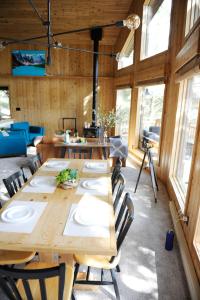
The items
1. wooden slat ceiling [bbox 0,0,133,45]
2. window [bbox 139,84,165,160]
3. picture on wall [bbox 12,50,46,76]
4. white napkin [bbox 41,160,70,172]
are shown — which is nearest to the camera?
white napkin [bbox 41,160,70,172]

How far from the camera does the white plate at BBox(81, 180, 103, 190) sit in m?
2.09

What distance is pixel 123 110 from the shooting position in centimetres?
713

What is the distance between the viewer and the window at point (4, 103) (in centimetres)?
848

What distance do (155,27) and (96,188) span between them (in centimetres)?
441

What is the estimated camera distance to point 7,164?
509cm

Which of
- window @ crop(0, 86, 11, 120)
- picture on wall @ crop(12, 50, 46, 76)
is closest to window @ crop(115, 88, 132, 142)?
picture on wall @ crop(12, 50, 46, 76)

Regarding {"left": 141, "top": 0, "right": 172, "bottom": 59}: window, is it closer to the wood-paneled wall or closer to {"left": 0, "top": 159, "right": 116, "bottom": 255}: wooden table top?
the wood-paneled wall

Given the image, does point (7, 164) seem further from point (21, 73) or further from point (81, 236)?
point (21, 73)

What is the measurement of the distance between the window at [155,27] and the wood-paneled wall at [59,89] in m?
3.42

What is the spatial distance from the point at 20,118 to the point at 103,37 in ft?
15.4

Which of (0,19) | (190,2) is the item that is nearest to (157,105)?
(190,2)

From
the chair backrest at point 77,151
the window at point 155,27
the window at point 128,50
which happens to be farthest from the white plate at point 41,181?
the window at point 128,50

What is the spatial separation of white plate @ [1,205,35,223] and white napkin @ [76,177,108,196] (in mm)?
503

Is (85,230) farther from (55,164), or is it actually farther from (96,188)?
(55,164)
